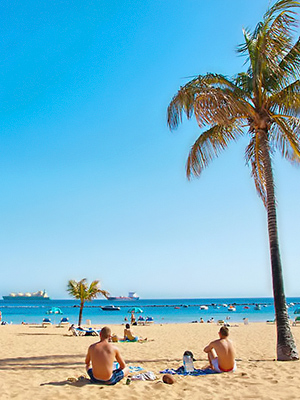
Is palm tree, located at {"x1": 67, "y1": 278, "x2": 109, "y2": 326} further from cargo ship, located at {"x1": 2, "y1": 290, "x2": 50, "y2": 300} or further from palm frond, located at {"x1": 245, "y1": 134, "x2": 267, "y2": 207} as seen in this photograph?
cargo ship, located at {"x1": 2, "y1": 290, "x2": 50, "y2": 300}

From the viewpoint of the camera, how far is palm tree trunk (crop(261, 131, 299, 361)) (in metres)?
8.70

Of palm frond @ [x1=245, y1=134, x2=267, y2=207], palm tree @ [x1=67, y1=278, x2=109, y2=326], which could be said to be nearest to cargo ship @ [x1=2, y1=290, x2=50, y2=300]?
palm tree @ [x1=67, y1=278, x2=109, y2=326]

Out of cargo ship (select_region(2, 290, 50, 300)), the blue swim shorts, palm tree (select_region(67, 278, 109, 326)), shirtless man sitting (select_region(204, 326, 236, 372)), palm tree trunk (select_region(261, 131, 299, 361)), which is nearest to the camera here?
the blue swim shorts

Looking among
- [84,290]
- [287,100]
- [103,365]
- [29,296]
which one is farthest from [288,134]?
[29,296]

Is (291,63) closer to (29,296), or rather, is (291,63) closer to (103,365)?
(103,365)

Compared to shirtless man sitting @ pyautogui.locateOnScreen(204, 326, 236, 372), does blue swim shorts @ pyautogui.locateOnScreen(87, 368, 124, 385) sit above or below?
below

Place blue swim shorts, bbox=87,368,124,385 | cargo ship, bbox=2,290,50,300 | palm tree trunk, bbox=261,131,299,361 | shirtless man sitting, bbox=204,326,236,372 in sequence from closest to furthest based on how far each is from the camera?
blue swim shorts, bbox=87,368,124,385, shirtless man sitting, bbox=204,326,236,372, palm tree trunk, bbox=261,131,299,361, cargo ship, bbox=2,290,50,300

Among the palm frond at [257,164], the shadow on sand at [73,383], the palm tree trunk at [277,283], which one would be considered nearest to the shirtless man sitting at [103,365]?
the shadow on sand at [73,383]

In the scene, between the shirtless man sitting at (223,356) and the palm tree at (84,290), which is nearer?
the shirtless man sitting at (223,356)

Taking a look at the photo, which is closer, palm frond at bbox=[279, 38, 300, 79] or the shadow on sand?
the shadow on sand

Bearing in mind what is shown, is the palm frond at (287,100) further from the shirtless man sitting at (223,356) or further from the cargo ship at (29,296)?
the cargo ship at (29,296)

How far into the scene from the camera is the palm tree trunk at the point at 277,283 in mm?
8695

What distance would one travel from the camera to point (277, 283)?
9086 mm

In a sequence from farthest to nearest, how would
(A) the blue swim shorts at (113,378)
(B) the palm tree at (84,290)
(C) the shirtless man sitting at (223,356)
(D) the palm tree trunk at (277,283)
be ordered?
(B) the palm tree at (84,290)
(D) the palm tree trunk at (277,283)
(C) the shirtless man sitting at (223,356)
(A) the blue swim shorts at (113,378)
